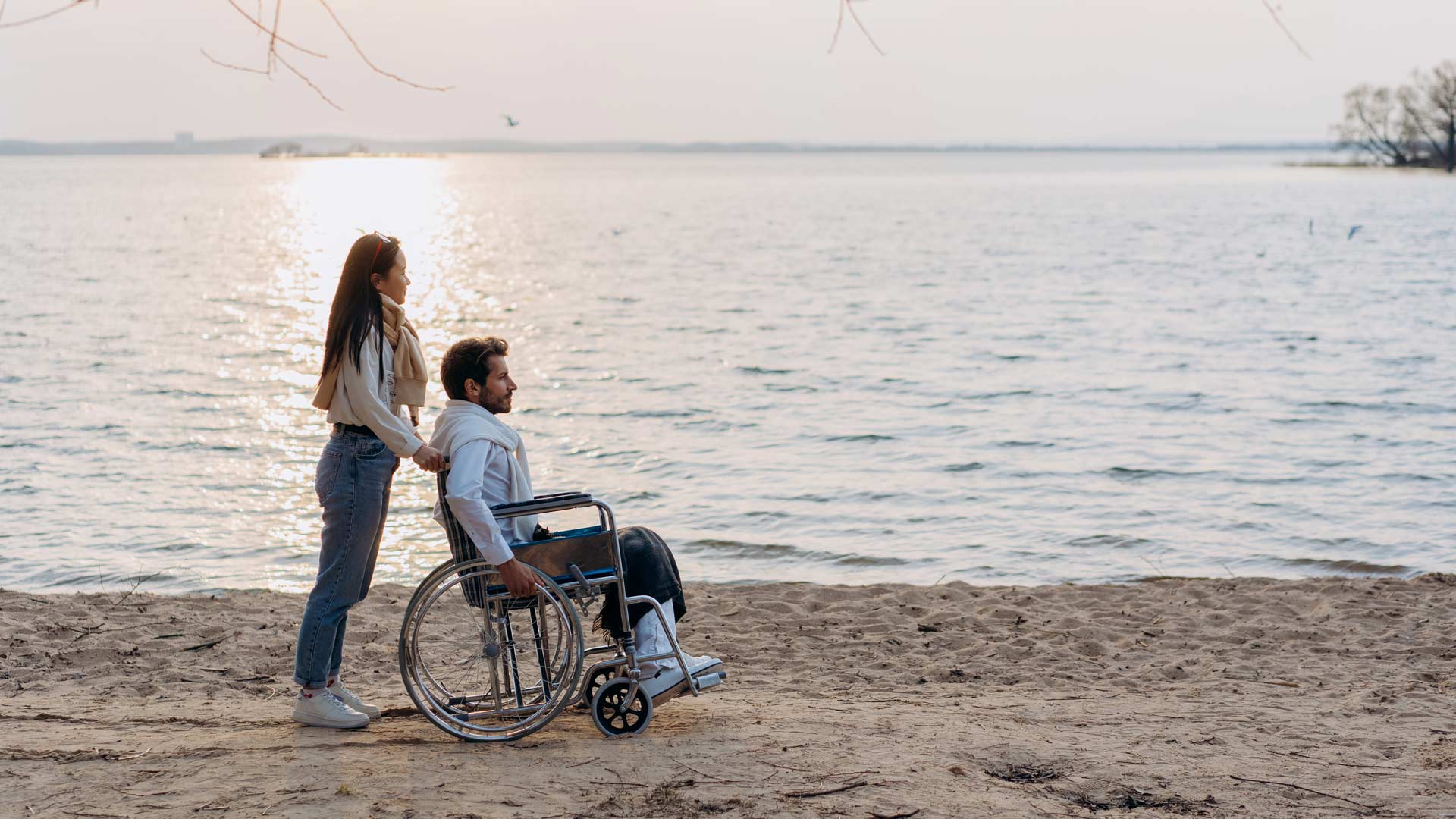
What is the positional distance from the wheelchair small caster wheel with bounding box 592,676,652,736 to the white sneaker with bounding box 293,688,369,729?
93 centimetres

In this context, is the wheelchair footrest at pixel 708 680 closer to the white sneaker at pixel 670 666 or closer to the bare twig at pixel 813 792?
the white sneaker at pixel 670 666

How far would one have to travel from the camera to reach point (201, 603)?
7.59 m

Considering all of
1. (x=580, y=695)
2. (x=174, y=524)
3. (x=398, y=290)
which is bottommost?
(x=174, y=524)

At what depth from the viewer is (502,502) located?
451cm

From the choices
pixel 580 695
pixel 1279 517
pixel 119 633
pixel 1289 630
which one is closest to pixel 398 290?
pixel 580 695

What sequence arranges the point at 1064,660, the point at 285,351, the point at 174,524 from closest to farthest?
the point at 1064,660
the point at 174,524
the point at 285,351

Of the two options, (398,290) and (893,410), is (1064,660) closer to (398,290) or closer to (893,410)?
(398,290)

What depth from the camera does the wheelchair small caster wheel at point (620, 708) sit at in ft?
15.1

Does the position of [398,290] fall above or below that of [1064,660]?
above

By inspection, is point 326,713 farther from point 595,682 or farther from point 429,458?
point 429,458

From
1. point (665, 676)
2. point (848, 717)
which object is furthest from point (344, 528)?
point (848, 717)

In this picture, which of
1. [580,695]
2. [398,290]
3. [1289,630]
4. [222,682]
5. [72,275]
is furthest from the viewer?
[72,275]

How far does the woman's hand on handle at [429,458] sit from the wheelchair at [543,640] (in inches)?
3.4

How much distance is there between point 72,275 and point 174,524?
28442 millimetres
